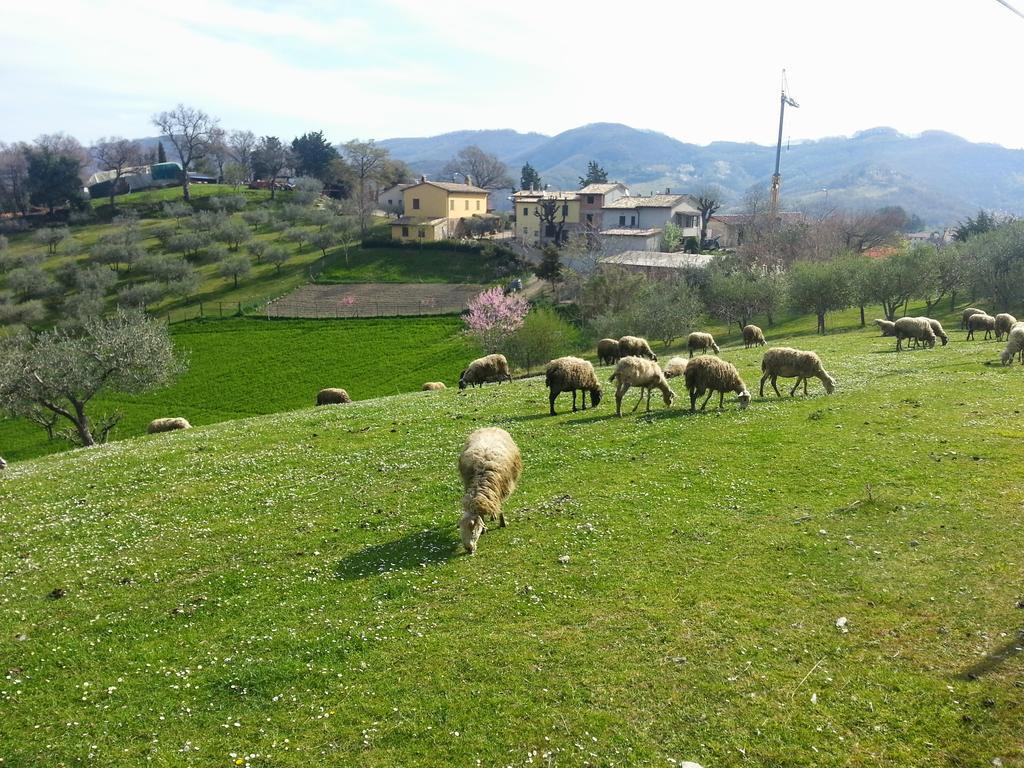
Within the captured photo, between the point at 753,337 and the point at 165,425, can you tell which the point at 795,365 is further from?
the point at 165,425

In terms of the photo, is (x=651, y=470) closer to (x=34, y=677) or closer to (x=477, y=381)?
(x=34, y=677)

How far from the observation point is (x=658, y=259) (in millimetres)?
98875

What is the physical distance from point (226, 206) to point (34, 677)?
15390cm

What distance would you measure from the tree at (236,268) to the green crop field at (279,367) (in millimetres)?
19940

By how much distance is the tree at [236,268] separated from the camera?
110m

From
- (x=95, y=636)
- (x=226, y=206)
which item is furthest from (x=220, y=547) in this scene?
(x=226, y=206)

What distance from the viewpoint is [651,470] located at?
18406 mm

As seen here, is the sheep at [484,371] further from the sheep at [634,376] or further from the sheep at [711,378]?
the sheep at [711,378]

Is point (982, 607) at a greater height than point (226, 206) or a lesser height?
lesser

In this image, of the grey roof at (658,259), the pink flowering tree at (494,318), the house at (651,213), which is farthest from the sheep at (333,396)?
the house at (651,213)

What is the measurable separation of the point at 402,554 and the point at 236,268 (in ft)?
352

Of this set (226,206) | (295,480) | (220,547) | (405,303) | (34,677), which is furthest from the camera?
(226,206)

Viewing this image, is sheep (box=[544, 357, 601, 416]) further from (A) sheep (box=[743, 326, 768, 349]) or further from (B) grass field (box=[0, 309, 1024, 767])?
(A) sheep (box=[743, 326, 768, 349])

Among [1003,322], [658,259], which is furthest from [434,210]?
[1003,322]
